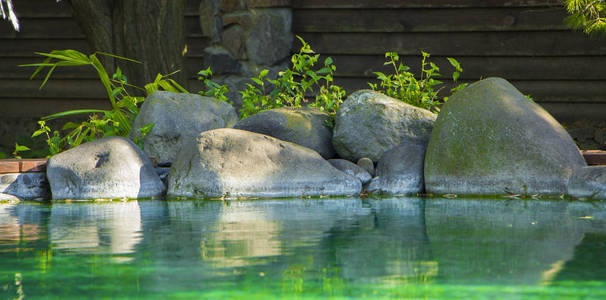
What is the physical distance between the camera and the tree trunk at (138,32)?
19.7 ft

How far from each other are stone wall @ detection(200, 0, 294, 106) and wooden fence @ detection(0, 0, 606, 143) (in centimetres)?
37

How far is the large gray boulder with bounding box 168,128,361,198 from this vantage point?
4.61 meters

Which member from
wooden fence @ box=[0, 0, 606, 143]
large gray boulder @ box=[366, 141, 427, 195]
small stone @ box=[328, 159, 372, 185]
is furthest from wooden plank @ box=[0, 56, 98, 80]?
large gray boulder @ box=[366, 141, 427, 195]

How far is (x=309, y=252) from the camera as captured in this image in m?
2.63

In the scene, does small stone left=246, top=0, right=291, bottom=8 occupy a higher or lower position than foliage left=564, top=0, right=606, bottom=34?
higher

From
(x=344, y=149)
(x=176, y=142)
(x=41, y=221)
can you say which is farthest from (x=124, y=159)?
(x=344, y=149)

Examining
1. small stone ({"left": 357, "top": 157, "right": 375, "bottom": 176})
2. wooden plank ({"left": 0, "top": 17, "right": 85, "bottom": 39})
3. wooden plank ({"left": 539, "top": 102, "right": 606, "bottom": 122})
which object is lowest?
small stone ({"left": 357, "top": 157, "right": 375, "bottom": 176})

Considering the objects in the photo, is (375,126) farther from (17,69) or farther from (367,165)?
(17,69)

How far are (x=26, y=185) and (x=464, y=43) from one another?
422 cm

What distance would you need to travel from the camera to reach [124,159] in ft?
15.6

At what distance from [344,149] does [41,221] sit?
2272mm

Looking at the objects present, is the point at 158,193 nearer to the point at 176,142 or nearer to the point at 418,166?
the point at 176,142

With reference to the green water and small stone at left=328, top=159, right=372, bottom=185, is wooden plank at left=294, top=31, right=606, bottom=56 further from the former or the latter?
the green water

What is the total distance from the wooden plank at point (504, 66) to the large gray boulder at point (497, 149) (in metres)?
2.17
